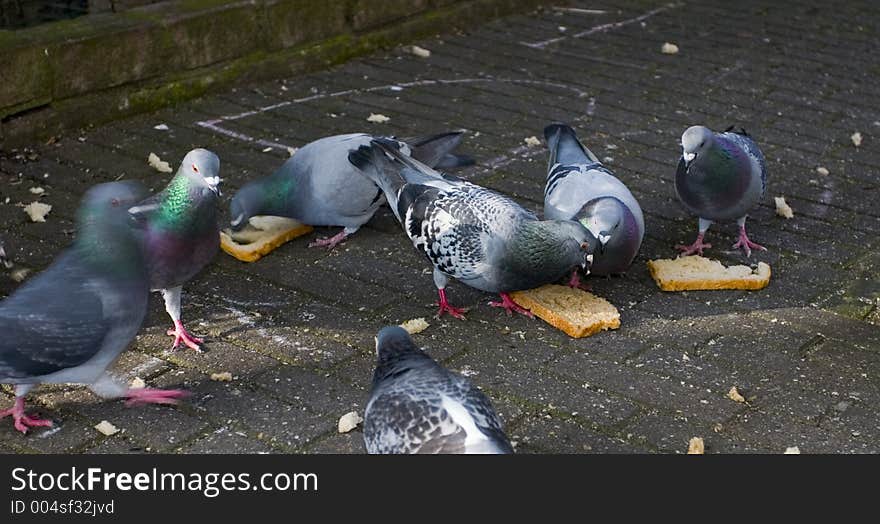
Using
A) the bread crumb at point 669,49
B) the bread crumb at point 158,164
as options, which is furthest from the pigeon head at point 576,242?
the bread crumb at point 669,49

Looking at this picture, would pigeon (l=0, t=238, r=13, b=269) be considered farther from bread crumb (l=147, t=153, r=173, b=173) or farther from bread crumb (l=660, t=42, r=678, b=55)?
bread crumb (l=660, t=42, r=678, b=55)

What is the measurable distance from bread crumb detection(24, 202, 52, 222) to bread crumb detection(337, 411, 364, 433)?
2.34 metres

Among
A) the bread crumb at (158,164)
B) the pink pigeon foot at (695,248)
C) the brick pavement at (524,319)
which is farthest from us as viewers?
the bread crumb at (158,164)

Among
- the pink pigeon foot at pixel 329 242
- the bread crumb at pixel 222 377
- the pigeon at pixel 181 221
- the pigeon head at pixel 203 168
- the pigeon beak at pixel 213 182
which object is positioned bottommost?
the pink pigeon foot at pixel 329 242

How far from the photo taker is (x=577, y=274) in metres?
5.16

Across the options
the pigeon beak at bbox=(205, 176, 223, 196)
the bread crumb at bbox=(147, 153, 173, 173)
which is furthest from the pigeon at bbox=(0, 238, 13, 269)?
the bread crumb at bbox=(147, 153, 173, 173)

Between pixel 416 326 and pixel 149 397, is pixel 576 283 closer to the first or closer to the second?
pixel 416 326

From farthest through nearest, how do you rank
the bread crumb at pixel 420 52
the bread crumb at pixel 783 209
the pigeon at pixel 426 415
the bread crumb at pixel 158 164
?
1. the bread crumb at pixel 420 52
2. the bread crumb at pixel 158 164
3. the bread crumb at pixel 783 209
4. the pigeon at pixel 426 415

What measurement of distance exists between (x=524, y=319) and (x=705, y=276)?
89 cm

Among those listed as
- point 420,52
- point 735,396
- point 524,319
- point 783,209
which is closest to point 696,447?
point 735,396

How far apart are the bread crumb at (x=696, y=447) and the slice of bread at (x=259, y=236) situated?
7.56 ft

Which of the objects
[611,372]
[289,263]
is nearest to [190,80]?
[289,263]

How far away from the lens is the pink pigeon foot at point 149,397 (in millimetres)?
4105

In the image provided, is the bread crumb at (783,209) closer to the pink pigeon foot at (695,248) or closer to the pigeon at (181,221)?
the pink pigeon foot at (695,248)
